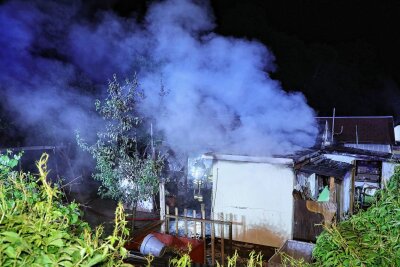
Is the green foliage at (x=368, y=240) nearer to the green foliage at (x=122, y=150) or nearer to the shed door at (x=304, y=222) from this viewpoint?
the shed door at (x=304, y=222)

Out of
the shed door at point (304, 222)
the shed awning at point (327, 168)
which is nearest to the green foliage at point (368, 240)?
the shed awning at point (327, 168)

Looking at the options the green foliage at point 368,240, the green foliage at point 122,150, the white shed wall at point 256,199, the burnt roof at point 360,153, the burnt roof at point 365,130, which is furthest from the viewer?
the burnt roof at point 365,130

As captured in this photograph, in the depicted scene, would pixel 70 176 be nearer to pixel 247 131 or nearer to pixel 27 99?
pixel 27 99

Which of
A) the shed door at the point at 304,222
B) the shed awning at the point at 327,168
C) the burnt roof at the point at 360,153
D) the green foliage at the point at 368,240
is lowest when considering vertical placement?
the shed door at the point at 304,222

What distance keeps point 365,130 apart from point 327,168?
12581 mm

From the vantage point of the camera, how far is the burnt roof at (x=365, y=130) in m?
19.7

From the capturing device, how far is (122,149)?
10.0m

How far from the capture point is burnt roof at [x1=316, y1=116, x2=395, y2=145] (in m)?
19.7

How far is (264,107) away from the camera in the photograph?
1500cm

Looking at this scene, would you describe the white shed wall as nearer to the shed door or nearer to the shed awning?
the shed door

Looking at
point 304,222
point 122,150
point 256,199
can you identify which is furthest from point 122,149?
point 304,222

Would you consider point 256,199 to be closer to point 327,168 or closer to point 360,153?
point 327,168

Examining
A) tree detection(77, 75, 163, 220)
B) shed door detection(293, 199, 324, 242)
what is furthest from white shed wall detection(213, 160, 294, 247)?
tree detection(77, 75, 163, 220)

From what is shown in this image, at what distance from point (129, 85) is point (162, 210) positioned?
4.32 m
